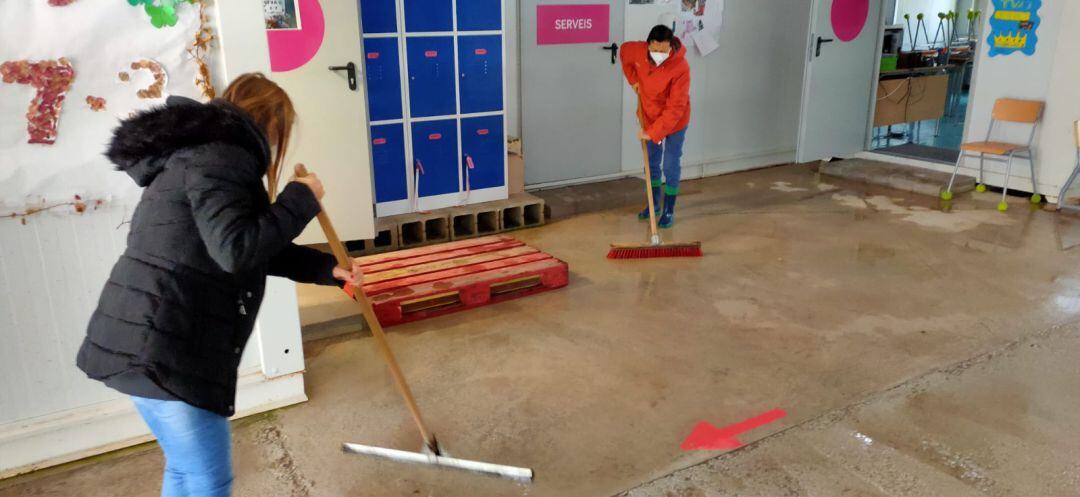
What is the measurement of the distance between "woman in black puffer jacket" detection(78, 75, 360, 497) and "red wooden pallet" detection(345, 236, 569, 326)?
2.20 m

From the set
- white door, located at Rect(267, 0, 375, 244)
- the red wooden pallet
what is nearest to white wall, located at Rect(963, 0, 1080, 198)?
the red wooden pallet

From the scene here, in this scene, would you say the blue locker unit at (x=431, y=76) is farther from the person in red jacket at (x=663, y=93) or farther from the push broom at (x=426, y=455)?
Result: the push broom at (x=426, y=455)

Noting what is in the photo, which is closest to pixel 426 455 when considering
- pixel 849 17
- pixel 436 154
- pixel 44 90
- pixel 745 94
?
pixel 44 90

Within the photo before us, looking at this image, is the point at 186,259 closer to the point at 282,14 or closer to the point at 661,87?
the point at 282,14

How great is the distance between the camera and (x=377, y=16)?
17.0 feet

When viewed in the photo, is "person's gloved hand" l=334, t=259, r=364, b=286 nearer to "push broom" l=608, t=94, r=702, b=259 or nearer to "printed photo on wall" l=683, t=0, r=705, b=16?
"push broom" l=608, t=94, r=702, b=259

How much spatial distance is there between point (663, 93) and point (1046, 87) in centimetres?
343

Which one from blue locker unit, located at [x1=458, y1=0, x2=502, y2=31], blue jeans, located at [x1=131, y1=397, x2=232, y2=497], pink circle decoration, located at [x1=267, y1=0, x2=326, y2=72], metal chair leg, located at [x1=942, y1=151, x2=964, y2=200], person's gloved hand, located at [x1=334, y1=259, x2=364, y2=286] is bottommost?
metal chair leg, located at [x1=942, y1=151, x2=964, y2=200]

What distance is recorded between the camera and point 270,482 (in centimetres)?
283

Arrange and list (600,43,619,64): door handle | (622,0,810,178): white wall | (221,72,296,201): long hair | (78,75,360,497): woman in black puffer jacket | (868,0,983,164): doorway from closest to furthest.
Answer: (78,75,360,497): woman in black puffer jacket < (221,72,296,201): long hair < (600,43,619,64): door handle < (622,0,810,178): white wall < (868,0,983,164): doorway

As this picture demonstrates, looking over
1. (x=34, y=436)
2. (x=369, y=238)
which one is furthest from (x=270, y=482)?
(x=369, y=238)

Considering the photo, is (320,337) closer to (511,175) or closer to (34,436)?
(34,436)

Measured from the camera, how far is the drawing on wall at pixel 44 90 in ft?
8.54

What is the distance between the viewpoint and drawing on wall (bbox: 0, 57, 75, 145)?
102 inches
